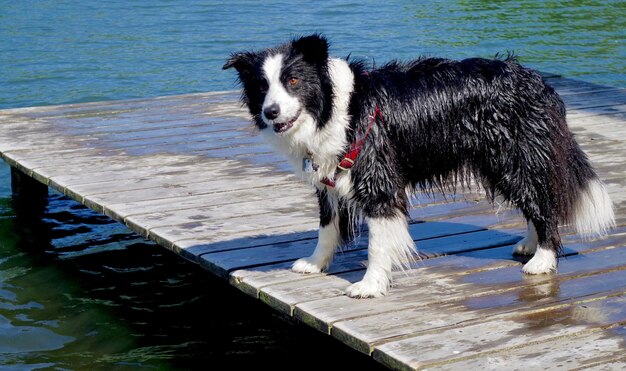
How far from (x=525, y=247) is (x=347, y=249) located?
0.93 m

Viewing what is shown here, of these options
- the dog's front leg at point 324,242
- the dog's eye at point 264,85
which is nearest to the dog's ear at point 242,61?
the dog's eye at point 264,85

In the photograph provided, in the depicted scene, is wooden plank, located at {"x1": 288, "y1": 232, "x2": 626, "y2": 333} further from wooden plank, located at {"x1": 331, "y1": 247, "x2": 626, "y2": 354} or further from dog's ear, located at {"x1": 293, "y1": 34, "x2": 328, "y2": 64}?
dog's ear, located at {"x1": 293, "y1": 34, "x2": 328, "y2": 64}

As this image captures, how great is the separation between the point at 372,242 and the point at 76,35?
1271cm

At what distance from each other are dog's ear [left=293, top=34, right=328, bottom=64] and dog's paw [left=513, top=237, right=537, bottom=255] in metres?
1.45

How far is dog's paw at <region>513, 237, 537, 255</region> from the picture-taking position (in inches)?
199

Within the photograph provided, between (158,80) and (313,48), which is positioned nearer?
(313,48)

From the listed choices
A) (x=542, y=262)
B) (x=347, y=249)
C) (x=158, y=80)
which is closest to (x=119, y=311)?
(x=347, y=249)

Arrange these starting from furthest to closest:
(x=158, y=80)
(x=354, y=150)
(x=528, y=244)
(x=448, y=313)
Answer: (x=158, y=80) < (x=528, y=244) < (x=354, y=150) < (x=448, y=313)

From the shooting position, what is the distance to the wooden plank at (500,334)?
155 inches

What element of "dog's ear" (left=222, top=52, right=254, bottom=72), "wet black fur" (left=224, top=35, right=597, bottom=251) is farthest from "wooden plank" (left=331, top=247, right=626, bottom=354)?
"dog's ear" (left=222, top=52, right=254, bottom=72)

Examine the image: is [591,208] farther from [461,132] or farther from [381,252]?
[381,252]

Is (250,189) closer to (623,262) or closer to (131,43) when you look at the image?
(623,262)

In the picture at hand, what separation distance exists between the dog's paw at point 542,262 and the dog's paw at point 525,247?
23 cm

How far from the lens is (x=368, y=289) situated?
459 centimetres
